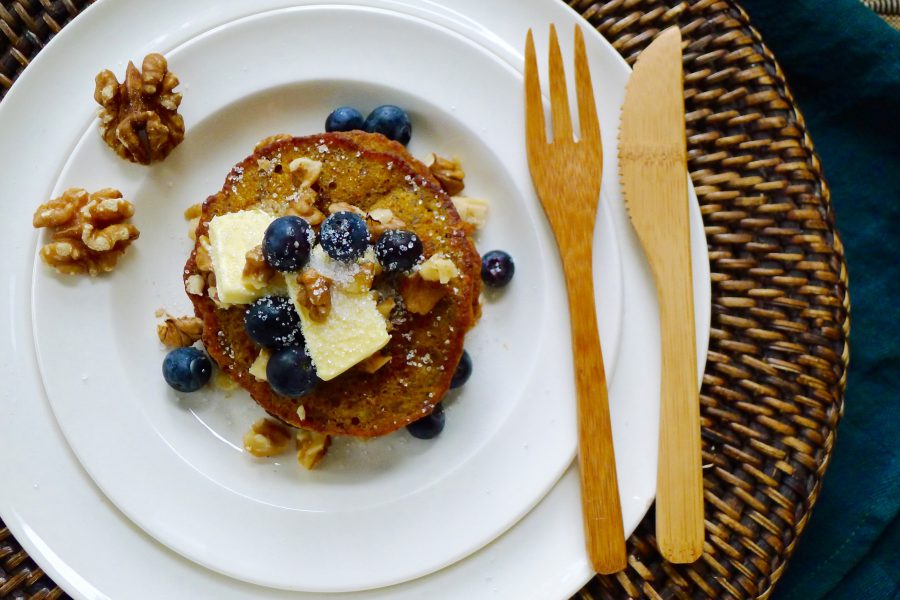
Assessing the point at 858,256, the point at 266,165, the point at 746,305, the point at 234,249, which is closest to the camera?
the point at 234,249

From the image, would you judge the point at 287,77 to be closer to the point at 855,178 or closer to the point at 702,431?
the point at 702,431

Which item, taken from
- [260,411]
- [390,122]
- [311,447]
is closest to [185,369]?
[260,411]

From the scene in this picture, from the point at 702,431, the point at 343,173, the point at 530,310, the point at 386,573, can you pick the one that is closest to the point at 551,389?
the point at 530,310

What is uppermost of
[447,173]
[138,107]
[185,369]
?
[138,107]

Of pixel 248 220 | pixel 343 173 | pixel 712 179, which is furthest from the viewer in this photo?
pixel 712 179

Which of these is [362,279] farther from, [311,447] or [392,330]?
[311,447]

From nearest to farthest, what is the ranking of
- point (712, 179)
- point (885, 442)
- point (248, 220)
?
point (248, 220), point (712, 179), point (885, 442)
